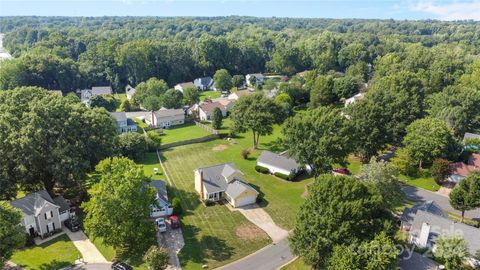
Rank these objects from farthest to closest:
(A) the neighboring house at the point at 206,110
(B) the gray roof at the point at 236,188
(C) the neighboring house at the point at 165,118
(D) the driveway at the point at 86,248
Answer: (A) the neighboring house at the point at 206,110
(C) the neighboring house at the point at 165,118
(B) the gray roof at the point at 236,188
(D) the driveway at the point at 86,248

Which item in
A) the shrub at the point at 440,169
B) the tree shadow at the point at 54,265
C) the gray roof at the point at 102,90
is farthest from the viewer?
the gray roof at the point at 102,90

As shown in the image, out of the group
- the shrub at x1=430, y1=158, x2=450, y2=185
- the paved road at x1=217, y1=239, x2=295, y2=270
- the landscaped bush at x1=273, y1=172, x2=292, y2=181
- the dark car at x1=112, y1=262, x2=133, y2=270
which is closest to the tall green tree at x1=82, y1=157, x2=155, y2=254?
the dark car at x1=112, y1=262, x2=133, y2=270

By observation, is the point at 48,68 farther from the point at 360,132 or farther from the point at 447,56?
the point at 447,56

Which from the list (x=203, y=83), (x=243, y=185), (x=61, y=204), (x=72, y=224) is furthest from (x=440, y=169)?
(x=203, y=83)

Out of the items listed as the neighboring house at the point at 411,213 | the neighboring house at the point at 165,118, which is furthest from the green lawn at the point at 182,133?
the neighboring house at the point at 411,213

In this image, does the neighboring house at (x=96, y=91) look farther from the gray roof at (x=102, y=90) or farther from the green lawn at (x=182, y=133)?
the green lawn at (x=182, y=133)

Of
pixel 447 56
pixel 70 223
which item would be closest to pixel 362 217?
pixel 70 223
